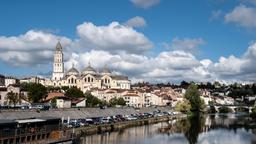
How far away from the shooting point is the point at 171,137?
183 ft

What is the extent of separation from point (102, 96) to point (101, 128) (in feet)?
224

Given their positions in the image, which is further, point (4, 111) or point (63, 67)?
point (63, 67)

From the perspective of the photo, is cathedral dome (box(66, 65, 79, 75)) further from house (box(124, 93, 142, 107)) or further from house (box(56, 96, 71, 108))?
house (box(56, 96, 71, 108))

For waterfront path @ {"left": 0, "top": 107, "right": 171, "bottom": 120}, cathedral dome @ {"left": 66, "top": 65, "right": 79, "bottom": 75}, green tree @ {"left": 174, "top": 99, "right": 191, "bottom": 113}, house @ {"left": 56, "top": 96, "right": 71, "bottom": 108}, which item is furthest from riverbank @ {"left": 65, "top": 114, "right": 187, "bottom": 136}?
cathedral dome @ {"left": 66, "top": 65, "right": 79, "bottom": 75}

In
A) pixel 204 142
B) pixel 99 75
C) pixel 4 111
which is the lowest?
pixel 204 142

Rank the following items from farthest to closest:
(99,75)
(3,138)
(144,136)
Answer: (99,75)
(144,136)
(3,138)

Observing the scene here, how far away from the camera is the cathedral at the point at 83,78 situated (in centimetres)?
14511

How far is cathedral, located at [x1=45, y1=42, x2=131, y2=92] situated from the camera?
476 ft

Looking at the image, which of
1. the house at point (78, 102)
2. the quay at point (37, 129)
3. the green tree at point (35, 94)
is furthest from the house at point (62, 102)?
the quay at point (37, 129)

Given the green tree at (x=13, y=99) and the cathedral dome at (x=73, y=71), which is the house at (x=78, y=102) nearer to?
the green tree at (x=13, y=99)

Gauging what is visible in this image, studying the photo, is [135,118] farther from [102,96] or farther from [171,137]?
[102,96]

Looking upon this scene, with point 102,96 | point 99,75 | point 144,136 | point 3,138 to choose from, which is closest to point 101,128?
point 144,136

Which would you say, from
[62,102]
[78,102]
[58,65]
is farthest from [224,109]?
[62,102]

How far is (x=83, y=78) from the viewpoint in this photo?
476 feet
